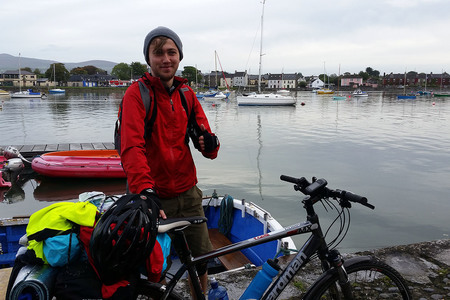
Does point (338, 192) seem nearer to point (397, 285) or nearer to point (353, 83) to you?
point (397, 285)

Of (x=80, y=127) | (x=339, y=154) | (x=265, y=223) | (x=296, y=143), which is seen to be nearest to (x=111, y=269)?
(x=265, y=223)

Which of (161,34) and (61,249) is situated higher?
(161,34)

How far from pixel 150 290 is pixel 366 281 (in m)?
1.59

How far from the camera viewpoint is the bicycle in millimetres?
2070

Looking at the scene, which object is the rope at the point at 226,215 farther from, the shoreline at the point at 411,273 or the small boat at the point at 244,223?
the shoreline at the point at 411,273

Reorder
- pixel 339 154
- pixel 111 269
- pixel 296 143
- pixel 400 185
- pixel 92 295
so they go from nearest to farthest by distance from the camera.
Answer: pixel 111 269, pixel 92 295, pixel 400 185, pixel 339 154, pixel 296 143

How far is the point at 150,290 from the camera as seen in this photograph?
2059mm

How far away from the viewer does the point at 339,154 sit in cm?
1716

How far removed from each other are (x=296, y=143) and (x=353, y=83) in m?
133

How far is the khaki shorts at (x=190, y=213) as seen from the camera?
8.63 feet

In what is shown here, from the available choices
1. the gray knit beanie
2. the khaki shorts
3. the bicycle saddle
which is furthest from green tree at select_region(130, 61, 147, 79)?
the bicycle saddle

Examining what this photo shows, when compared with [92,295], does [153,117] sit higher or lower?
higher

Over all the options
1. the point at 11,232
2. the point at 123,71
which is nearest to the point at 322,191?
the point at 11,232

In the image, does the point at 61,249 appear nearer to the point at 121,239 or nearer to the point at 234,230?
the point at 121,239
